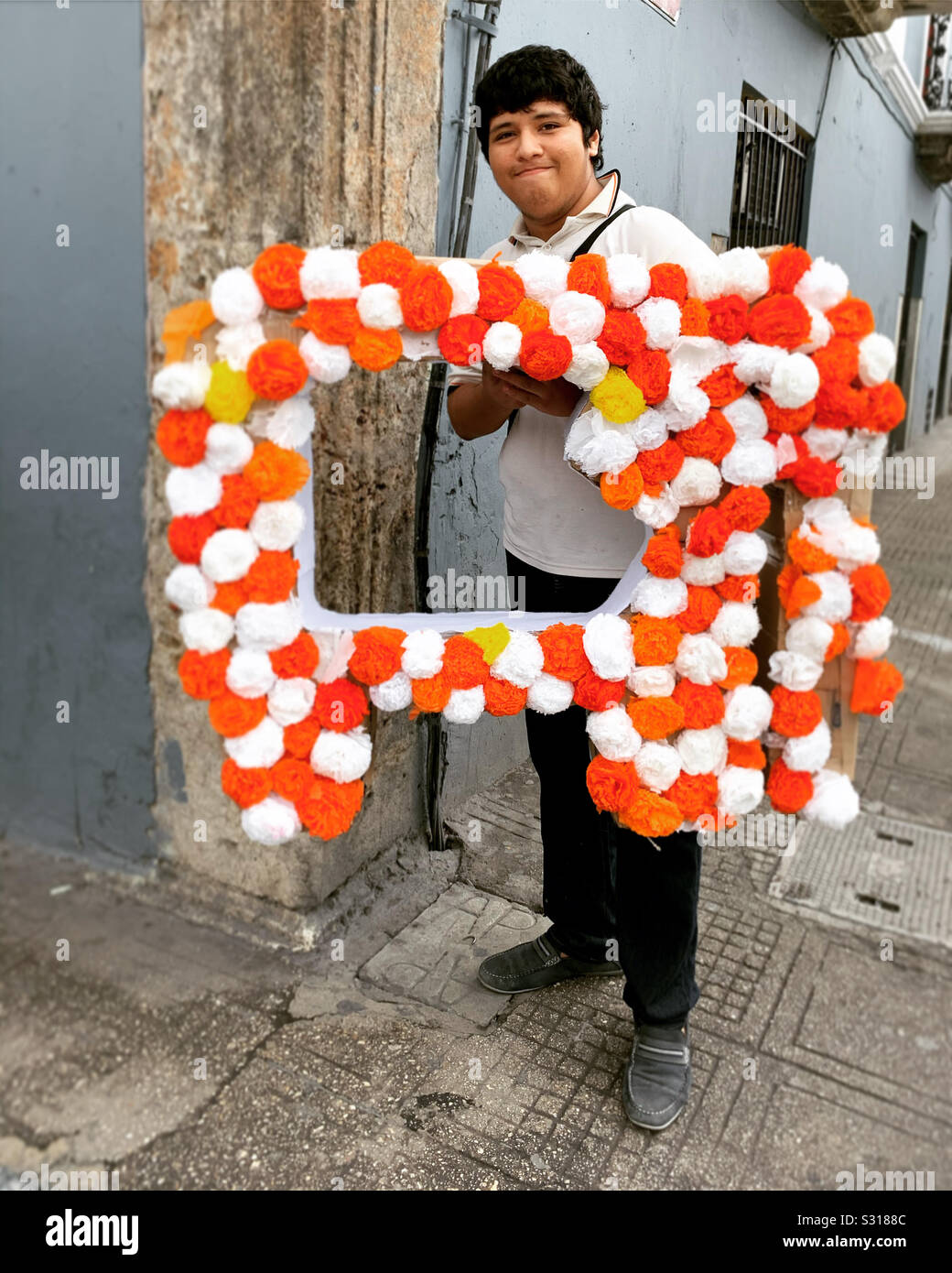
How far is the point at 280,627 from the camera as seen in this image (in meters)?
1.79

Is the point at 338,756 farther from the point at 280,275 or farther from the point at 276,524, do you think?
the point at 280,275

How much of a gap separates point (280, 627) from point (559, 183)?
3.45 ft

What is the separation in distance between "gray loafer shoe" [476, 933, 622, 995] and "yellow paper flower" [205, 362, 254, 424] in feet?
5.27

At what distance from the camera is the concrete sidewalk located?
6.71ft

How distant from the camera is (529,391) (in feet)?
5.99

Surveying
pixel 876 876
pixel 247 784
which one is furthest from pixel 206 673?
pixel 876 876

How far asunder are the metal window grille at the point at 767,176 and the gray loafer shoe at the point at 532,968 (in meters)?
4.17

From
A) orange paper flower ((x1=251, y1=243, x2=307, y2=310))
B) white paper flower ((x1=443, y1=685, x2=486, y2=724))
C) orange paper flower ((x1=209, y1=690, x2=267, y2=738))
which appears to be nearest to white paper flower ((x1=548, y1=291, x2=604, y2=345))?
orange paper flower ((x1=251, y1=243, x2=307, y2=310))

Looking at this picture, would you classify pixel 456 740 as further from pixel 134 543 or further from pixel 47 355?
pixel 47 355

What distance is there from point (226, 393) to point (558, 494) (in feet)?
2.54

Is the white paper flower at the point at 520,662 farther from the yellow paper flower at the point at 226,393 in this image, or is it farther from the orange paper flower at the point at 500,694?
the yellow paper flower at the point at 226,393

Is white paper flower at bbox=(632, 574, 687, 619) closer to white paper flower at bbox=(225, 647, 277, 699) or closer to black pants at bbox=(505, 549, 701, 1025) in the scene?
black pants at bbox=(505, 549, 701, 1025)

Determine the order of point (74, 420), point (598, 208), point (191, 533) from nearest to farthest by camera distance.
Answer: point (191, 533), point (598, 208), point (74, 420)
